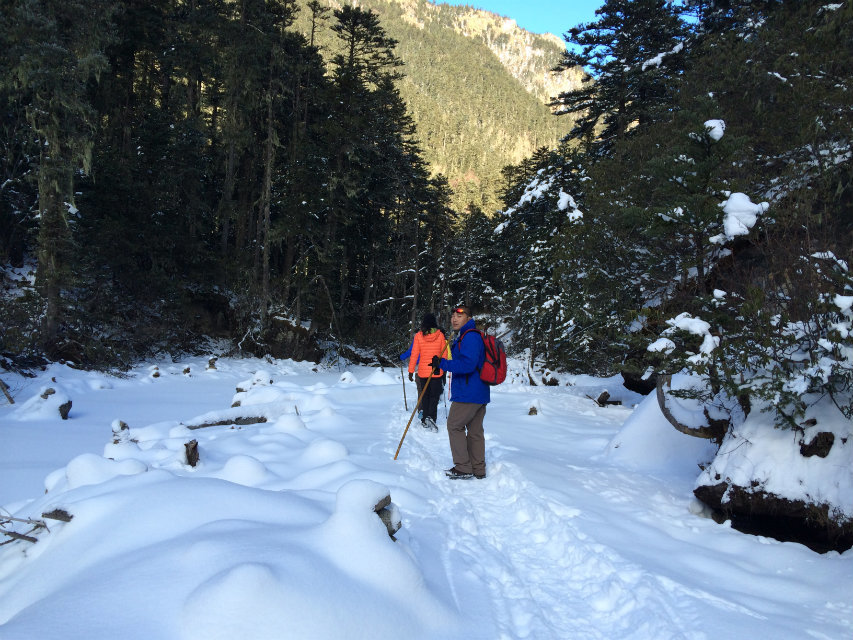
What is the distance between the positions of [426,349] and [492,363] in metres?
2.67

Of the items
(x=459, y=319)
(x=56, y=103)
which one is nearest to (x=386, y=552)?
(x=459, y=319)

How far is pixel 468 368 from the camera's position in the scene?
218 inches

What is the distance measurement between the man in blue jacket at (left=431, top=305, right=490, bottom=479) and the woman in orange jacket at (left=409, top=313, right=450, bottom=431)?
2.31 m

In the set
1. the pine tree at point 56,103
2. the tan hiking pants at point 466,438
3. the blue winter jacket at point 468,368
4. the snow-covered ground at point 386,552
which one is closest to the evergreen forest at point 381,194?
the pine tree at point 56,103

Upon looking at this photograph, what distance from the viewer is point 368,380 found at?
47.0ft

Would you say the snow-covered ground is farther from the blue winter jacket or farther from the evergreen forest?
the evergreen forest

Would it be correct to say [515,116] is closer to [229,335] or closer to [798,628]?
[229,335]

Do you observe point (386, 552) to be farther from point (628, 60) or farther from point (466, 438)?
point (628, 60)

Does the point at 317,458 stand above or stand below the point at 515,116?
below

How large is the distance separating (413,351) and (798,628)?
20.5 ft

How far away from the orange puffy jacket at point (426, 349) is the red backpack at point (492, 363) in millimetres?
2373

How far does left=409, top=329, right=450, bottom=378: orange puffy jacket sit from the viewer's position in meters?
8.11

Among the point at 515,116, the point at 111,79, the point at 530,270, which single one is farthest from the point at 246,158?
the point at 515,116

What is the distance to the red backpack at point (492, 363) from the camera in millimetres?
5613
